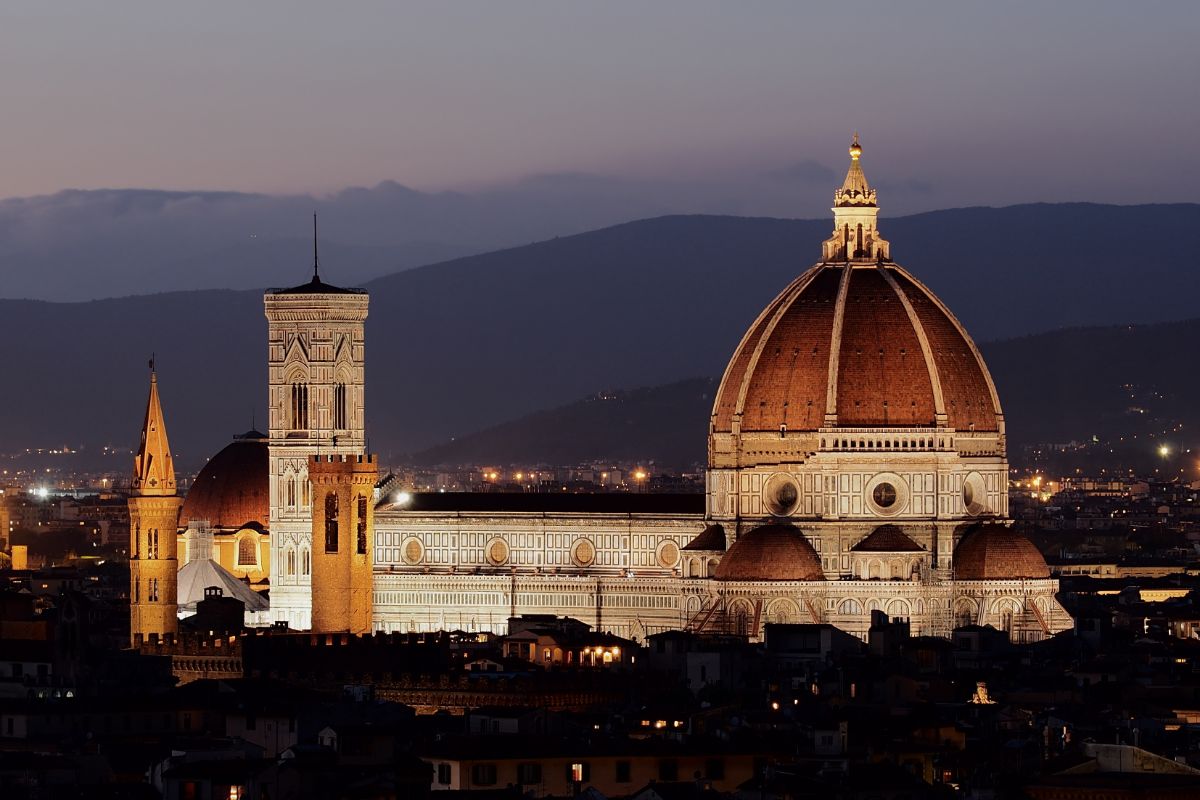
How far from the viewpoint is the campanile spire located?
141500mm

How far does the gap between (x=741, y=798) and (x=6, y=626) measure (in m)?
53.5

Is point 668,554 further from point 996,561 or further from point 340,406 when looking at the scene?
point 340,406

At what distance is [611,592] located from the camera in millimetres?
140875

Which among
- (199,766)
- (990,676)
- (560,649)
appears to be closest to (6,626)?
(560,649)

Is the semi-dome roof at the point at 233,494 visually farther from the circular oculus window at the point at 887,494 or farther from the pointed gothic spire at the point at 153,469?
the circular oculus window at the point at 887,494

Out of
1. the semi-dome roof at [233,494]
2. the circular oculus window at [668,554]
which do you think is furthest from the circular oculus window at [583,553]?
the semi-dome roof at [233,494]

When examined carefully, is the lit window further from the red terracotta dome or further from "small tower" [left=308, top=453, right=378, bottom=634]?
the red terracotta dome

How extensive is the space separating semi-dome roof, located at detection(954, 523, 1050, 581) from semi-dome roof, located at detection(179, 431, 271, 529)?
3292 cm

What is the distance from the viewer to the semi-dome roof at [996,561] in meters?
135

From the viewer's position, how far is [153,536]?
13850 cm

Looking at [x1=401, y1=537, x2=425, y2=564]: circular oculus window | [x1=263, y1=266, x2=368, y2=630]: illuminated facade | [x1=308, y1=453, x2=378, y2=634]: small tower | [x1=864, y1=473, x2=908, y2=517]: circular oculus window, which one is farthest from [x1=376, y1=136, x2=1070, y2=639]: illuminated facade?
[x1=263, y1=266, x2=368, y2=630]: illuminated facade

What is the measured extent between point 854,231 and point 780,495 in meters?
9.40

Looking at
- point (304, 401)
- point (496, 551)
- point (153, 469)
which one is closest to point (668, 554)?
point (496, 551)

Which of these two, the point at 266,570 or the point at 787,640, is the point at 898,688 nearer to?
the point at 787,640
